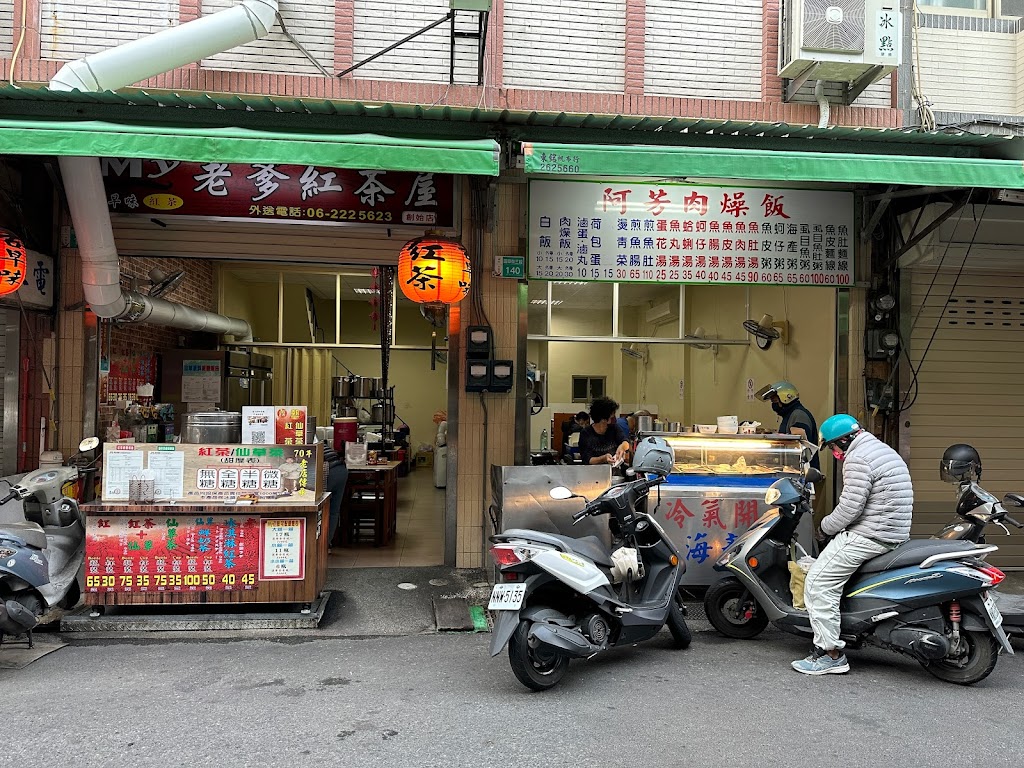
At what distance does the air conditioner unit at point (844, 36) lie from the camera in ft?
26.4

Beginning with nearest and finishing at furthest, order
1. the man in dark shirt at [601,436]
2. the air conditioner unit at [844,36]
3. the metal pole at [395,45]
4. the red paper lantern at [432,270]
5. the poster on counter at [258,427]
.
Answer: the poster on counter at [258,427], the red paper lantern at [432,270], the metal pole at [395,45], the air conditioner unit at [844,36], the man in dark shirt at [601,436]

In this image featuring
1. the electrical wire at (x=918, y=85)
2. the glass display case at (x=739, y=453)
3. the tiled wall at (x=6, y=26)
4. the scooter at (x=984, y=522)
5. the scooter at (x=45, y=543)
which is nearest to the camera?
the scooter at (x=45, y=543)

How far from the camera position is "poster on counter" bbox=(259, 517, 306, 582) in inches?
248

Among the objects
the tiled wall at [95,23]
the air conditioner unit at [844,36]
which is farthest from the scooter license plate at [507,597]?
the tiled wall at [95,23]

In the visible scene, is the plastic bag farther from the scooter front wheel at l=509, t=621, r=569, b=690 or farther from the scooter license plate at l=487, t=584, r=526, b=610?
the scooter license plate at l=487, t=584, r=526, b=610

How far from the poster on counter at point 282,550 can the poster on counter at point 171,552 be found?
7 cm

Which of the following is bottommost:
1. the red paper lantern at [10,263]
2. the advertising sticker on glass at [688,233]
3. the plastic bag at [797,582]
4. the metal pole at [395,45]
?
the plastic bag at [797,582]

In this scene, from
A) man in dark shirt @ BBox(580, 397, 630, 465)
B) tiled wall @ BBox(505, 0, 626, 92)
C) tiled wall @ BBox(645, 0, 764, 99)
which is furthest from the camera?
tiled wall @ BBox(645, 0, 764, 99)

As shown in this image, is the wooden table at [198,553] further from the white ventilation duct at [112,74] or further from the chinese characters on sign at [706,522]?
the chinese characters on sign at [706,522]

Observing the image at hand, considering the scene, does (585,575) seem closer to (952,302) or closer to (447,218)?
(447,218)

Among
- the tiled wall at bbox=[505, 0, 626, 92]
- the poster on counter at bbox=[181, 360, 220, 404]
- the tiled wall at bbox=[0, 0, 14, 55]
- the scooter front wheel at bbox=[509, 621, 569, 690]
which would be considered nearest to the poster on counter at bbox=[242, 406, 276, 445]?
the scooter front wheel at bbox=[509, 621, 569, 690]

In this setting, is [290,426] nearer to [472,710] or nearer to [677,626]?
[472,710]

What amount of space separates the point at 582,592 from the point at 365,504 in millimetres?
5211

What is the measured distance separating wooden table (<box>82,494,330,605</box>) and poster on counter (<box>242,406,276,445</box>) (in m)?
0.57
